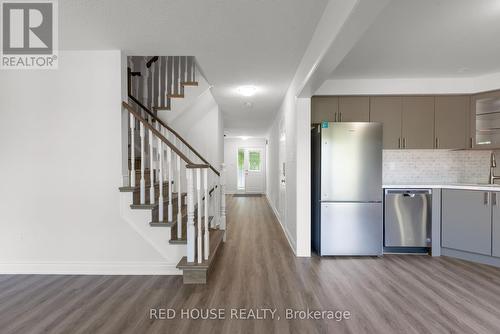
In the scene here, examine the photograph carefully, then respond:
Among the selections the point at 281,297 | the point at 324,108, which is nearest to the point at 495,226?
the point at 324,108

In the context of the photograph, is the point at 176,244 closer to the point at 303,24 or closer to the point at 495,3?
the point at 303,24

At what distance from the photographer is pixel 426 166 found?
11.9 feet

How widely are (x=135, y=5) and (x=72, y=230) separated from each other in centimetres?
236

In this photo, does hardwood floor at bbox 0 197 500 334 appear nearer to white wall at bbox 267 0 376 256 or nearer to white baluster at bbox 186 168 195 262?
white baluster at bbox 186 168 195 262

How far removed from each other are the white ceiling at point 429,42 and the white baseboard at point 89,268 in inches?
126

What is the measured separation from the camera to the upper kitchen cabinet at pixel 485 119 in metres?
3.23

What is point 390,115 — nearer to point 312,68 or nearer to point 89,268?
point 312,68

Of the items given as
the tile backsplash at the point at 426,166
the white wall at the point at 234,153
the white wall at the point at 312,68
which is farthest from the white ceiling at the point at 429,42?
the white wall at the point at 234,153

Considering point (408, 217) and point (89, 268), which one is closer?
point (89, 268)

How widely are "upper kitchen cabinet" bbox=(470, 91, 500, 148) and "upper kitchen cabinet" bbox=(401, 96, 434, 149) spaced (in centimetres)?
56

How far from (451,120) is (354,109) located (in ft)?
4.61

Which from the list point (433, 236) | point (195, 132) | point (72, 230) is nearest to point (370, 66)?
point (433, 236)

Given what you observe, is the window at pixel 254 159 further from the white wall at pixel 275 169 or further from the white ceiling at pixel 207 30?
the white ceiling at pixel 207 30

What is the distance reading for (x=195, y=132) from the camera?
4586mm
